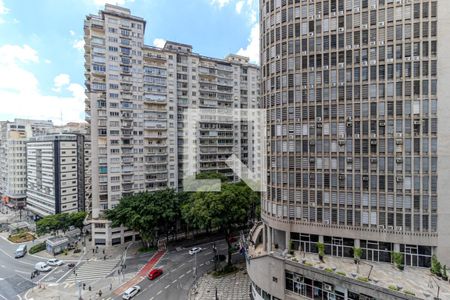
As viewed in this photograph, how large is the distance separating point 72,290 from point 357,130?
36.4m

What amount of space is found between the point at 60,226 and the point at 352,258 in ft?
166

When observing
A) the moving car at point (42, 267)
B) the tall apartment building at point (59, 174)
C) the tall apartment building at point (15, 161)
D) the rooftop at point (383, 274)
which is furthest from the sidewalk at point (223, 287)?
the tall apartment building at point (15, 161)

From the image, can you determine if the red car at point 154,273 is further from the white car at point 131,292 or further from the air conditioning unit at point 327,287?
the air conditioning unit at point 327,287

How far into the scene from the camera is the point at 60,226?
4934 cm

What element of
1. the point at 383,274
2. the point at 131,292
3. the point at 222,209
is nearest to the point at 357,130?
the point at 383,274

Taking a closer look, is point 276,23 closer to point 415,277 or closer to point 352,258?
point 352,258

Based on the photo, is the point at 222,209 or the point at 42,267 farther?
the point at 42,267

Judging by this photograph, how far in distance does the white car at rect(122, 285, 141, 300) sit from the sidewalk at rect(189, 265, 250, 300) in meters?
6.12

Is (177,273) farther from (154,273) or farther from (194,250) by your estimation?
(194,250)

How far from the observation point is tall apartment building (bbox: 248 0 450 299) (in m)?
21.3

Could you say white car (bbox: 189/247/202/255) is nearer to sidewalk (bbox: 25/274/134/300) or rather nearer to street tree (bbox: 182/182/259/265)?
street tree (bbox: 182/182/259/265)

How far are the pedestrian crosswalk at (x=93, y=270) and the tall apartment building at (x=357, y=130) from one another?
22294 millimetres

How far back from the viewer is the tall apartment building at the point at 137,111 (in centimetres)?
4441

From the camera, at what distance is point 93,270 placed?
36.2 metres
